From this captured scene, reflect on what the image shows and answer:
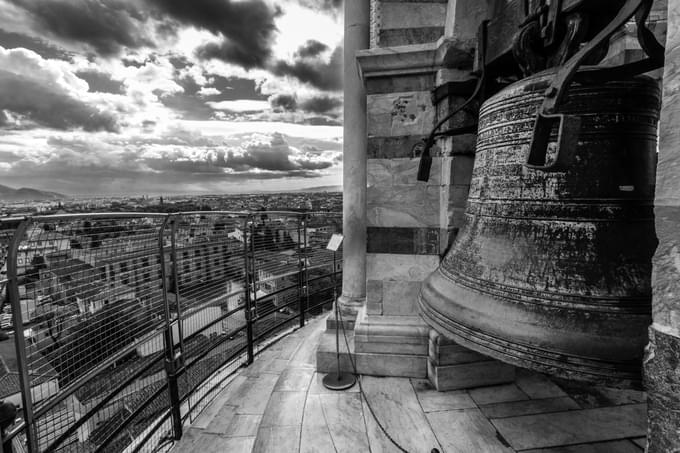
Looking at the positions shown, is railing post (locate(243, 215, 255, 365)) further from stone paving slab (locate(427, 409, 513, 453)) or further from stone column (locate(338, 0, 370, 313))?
stone paving slab (locate(427, 409, 513, 453))

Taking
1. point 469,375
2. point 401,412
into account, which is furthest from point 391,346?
point 469,375

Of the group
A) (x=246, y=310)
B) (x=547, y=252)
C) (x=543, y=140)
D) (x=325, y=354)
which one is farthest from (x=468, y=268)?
(x=246, y=310)

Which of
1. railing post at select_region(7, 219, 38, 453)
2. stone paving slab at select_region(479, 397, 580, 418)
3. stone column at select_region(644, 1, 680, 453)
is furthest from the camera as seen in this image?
stone paving slab at select_region(479, 397, 580, 418)

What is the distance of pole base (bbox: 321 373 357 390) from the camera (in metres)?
2.47

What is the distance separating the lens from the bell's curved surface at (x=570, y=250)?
0.92 m

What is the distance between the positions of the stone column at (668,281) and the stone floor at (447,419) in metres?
1.35

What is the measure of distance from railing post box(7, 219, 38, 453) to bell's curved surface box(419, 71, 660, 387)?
1.96 m

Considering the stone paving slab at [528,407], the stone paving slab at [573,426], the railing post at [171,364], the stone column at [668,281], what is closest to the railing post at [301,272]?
the railing post at [171,364]

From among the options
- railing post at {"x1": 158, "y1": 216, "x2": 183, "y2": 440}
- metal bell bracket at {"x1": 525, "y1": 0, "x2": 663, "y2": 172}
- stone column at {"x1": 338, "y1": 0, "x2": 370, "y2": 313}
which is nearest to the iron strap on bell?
metal bell bracket at {"x1": 525, "y1": 0, "x2": 663, "y2": 172}

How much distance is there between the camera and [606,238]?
1.05 meters

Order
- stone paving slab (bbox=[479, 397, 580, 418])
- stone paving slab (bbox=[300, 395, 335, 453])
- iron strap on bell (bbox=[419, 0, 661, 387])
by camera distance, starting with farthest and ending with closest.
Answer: stone paving slab (bbox=[479, 397, 580, 418]) → stone paving slab (bbox=[300, 395, 335, 453]) → iron strap on bell (bbox=[419, 0, 661, 387])

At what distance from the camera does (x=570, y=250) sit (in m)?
1.07

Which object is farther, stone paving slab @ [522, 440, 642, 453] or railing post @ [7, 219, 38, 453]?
stone paving slab @ [522, 440, 642, 453]

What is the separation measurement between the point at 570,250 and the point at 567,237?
4 cm
